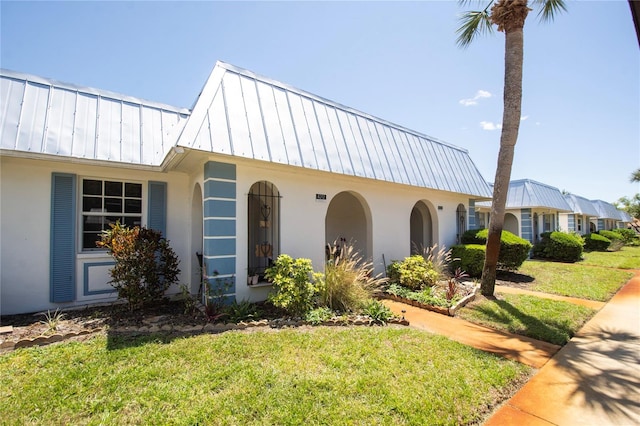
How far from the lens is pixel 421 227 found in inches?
495

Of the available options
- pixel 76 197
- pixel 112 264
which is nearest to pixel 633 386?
pixel 112 264

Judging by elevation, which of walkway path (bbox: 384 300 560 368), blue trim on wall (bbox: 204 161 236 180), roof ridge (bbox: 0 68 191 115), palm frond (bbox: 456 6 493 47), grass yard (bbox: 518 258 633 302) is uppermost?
palm frond (bbox: 456 6 493 47)

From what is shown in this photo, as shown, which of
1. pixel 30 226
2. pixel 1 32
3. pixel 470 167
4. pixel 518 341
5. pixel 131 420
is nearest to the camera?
pixel 131 420

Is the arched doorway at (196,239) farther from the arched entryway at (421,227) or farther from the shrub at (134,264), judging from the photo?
the arched entryway at (421,227)

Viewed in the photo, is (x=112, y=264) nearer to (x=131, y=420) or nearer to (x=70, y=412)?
(x=70, y=412)

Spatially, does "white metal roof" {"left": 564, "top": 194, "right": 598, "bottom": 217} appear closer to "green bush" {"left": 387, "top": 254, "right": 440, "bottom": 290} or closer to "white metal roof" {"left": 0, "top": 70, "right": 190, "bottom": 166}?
"green bush" {"left": 387, "top": 254, "right": 440, "bottom": 290}

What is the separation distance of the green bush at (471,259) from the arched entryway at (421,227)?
48.6 inches

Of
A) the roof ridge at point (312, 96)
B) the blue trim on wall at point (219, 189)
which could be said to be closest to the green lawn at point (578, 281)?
the roof ridge at point (312, 96)

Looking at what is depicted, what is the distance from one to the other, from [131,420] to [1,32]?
872 centimetres

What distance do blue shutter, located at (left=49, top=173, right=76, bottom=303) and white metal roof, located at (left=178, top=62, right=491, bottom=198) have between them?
342 centimetres

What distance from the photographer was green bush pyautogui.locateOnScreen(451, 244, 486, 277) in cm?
966

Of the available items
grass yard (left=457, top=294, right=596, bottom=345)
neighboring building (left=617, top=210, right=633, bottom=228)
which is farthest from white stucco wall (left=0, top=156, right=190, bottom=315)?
neighboring building (left=617, top=210, right=633, bottom=228)

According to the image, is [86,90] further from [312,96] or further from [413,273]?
[413,273]

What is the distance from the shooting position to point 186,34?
24.6 ft
